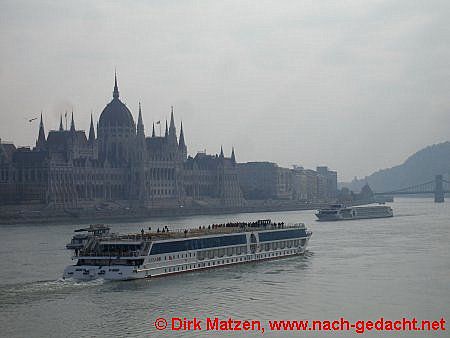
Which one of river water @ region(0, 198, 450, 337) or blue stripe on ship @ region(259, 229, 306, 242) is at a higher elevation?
blue stripe on ship @ region(259, 229, 306, 242)

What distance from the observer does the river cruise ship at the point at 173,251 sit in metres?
46.4

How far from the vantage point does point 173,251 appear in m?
49.5

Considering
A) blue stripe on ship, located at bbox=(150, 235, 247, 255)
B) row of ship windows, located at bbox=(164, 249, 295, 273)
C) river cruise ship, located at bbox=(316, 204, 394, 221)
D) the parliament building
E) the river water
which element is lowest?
the river water

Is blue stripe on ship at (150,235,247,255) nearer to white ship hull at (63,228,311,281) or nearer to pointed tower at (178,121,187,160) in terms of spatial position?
white ship hull at (63,228,311,281)

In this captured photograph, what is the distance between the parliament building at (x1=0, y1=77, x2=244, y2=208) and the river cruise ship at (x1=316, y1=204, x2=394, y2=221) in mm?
43970

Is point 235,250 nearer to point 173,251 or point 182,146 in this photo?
point 173,251

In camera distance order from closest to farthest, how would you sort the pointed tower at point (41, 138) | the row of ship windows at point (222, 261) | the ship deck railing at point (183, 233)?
the ship deck railing at point (183, 233)
the row of ship windows at point (222, 261)
the pointed tower at point (41, 138)

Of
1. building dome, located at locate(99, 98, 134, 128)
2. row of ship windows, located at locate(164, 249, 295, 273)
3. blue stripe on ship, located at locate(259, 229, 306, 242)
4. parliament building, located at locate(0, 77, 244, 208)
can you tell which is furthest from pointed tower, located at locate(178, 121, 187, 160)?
row of ship windows, located at locate(164, 249, 295, 273)

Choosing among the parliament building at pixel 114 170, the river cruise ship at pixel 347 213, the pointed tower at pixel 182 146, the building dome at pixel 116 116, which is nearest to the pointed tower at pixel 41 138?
the parliament building at pixel 114 170

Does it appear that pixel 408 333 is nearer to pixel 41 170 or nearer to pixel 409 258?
pixel 409 258

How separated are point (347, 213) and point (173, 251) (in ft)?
289

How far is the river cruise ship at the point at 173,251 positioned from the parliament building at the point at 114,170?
8751 cm

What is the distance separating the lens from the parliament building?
146 meters

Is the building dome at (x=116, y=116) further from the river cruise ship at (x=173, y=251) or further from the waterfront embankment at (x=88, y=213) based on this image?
the river cruise ship at (x=173, y=251)
